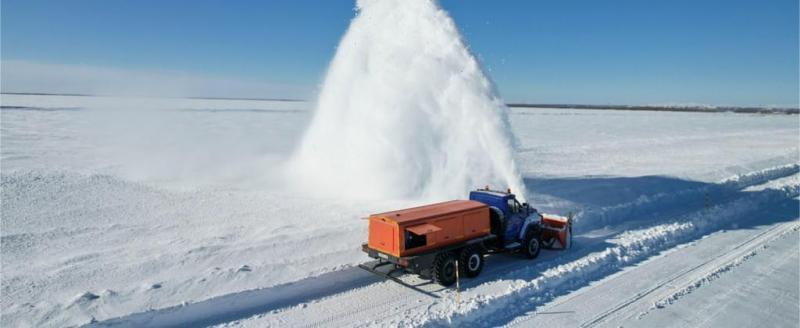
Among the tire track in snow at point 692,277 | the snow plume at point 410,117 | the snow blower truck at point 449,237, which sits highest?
the snow plume at point 410,117

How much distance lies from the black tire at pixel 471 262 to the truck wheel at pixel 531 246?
1.42 meters

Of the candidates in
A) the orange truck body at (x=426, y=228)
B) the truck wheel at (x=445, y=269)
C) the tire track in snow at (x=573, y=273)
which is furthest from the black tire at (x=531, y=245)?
the truck wheel at (x=445, y=269)

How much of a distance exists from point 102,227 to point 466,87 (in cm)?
1093

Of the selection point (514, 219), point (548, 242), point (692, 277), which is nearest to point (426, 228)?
point (514, 219)

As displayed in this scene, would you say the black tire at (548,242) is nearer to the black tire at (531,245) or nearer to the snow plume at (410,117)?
the black tire at (531,245)

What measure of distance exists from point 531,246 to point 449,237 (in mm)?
2427

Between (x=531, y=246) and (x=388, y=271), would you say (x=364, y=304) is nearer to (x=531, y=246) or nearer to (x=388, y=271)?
(x=388, y=271)

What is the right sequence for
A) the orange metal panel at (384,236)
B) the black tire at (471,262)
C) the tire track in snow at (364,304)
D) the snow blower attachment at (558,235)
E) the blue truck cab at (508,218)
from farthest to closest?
the snow blower attachment at (558,235), the blue truck cab at (508,218), the black tire at (471,262), the orange metal panel at (384,236), the tire track in snow at (364,304)

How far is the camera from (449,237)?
940 cm

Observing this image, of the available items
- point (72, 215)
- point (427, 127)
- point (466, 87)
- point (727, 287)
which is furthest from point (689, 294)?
point (72, 215)

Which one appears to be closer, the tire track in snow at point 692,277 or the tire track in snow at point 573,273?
the tire track in snow at point 573,273

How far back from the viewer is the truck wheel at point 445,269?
9047mm

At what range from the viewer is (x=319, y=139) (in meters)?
22.1

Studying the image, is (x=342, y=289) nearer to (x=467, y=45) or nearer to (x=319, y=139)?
(x=467, y=45)
